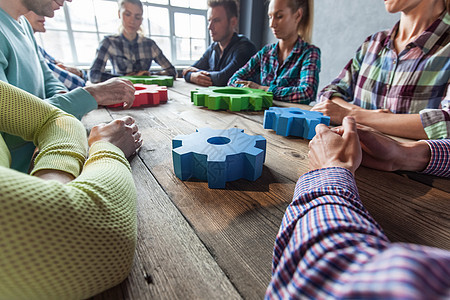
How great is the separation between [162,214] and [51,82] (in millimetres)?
1164

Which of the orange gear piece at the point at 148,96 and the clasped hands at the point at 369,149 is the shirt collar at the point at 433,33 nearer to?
the clasped hands at the point at 369,149

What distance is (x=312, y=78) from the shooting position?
1479 mm

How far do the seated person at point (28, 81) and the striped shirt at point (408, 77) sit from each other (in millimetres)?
1112

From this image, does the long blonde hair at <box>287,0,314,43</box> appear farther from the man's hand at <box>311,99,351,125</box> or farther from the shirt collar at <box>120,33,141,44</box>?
the shirt collar at <box>120,33,141,44</box>

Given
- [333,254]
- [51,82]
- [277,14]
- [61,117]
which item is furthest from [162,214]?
[277,14]

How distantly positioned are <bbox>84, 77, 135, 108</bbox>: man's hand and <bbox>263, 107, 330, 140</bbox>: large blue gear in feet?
2.37

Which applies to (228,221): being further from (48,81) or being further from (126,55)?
(126,55)

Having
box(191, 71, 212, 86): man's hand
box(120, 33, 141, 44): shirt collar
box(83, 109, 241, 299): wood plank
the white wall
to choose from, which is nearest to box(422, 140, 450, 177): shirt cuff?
box(83, 109, 241, 299): wood plank

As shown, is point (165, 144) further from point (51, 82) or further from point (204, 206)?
point (51, 82)

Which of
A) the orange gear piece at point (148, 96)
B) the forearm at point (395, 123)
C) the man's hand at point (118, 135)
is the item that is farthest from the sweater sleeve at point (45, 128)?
the forearm at point (395, 123)

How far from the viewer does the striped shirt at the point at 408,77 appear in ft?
3.13

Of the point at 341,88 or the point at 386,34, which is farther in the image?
the point at 341,88

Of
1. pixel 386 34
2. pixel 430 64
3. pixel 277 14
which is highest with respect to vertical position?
pixel 277 14

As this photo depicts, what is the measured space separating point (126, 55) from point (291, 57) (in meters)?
1.71
